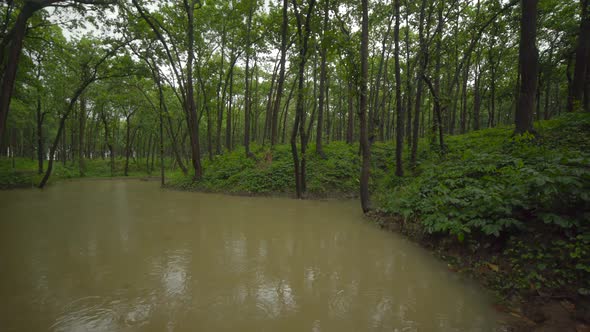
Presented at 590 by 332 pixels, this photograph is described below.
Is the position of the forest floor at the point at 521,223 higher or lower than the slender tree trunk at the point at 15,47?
lower

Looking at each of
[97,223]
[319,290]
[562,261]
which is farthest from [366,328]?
[97,223]

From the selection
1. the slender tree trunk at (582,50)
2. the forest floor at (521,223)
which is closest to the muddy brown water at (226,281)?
the forest floor at (521,223)

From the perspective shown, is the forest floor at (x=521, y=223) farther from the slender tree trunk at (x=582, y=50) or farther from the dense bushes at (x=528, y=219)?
the slender tree trunk at (x=582, y=50)

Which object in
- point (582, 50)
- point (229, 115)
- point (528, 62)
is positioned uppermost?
point (582, 50)

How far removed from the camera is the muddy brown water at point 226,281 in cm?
256

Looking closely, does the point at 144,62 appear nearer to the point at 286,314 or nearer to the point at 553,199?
the point at 286,314

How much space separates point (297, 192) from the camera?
11211 millimetres

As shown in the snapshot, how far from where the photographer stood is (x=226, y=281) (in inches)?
135

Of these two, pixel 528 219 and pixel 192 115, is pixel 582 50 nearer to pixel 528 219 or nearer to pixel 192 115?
pixel 528 219

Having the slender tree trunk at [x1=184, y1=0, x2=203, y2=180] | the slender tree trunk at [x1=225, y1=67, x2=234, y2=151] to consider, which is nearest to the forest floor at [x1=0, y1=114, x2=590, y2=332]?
the slender tree trunk at [x1=184, y1=0, x2=203, y2=180]

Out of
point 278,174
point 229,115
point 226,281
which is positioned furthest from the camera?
point 229,115

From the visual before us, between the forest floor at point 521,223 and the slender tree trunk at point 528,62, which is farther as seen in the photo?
the slender tree trunk at point 528,62

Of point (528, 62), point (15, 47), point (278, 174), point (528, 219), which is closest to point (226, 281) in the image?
point (528, 219)

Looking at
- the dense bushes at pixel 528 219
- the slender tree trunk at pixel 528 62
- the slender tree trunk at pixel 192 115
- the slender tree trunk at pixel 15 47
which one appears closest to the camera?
the dense bushes at pixel 528 219
